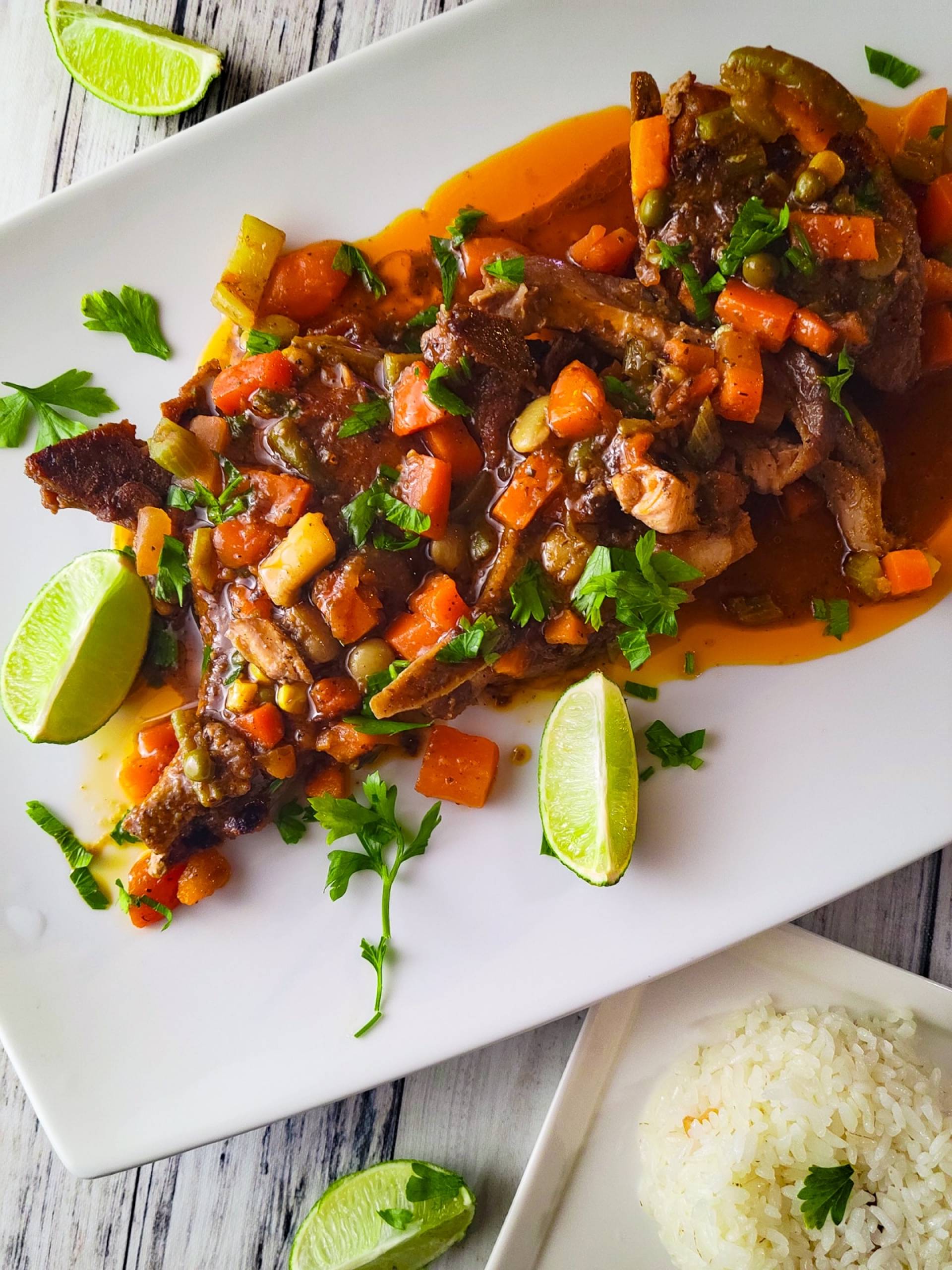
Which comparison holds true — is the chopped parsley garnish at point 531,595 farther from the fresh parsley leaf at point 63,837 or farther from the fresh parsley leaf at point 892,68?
the fresh parsley leaf at point 892,68

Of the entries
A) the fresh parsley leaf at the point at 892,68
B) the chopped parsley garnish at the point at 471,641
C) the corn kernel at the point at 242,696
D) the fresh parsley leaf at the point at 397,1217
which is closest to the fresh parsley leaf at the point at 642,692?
the chopped parsley garnish at the point at 471,641

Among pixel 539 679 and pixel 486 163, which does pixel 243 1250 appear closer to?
pixel 539 679

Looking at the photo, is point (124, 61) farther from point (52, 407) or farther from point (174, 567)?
point (174, 567)

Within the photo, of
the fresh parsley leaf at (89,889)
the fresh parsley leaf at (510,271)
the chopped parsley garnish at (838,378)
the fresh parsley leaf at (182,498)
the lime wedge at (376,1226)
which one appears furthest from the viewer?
the fresh parsley leaf at (89,889)

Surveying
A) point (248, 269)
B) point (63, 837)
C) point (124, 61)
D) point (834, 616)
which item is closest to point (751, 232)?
point (834, 616)

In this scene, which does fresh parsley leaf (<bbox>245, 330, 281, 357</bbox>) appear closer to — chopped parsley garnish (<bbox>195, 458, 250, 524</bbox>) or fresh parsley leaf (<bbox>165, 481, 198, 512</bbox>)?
chopped parsley garnish (<bbox>195, 458, 250, 524</bbox>)

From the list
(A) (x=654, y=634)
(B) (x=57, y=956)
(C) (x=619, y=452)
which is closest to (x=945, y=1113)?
(A) (x=654, y=634)
